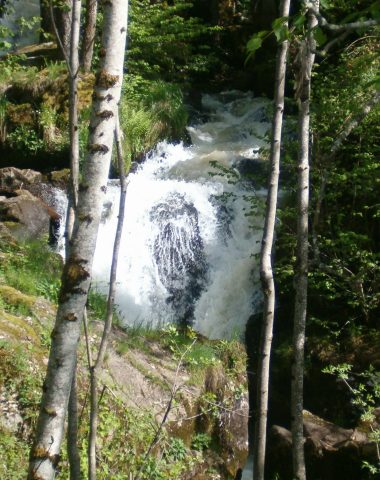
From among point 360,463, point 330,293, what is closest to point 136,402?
point 360,463

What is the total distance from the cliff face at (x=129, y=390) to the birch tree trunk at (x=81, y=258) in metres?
1.91

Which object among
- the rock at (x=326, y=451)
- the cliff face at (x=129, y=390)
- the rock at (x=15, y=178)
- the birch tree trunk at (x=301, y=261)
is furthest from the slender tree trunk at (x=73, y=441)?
the rock at (x=15, y=178)

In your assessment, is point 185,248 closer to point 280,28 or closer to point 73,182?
point 73,182

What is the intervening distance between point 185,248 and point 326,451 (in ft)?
13.4

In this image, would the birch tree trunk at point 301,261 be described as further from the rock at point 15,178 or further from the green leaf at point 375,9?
the rock at point 15,178

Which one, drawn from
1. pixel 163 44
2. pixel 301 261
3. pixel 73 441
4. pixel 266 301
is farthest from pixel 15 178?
pixel 73 441

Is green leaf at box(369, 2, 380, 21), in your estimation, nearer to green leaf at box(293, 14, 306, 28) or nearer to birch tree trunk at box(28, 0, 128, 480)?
green leaf at box(293, 14, 306, 28)

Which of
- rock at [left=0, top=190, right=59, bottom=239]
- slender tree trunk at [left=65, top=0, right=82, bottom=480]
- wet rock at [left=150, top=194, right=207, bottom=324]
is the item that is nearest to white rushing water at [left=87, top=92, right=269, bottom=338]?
wet rock at [left=150, top=194, right=207, bottom=324]

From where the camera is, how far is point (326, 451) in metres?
6.68

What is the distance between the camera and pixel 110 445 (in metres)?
5.45

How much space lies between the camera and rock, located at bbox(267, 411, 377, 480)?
654 centimetres

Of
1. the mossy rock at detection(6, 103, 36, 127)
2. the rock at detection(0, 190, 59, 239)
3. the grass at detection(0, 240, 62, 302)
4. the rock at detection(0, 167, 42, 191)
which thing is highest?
the mossy rock at detection(6, 103, 36, 127)

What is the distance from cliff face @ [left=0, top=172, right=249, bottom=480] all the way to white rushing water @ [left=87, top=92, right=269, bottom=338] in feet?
4.21

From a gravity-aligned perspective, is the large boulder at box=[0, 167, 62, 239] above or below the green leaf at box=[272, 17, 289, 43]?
below
